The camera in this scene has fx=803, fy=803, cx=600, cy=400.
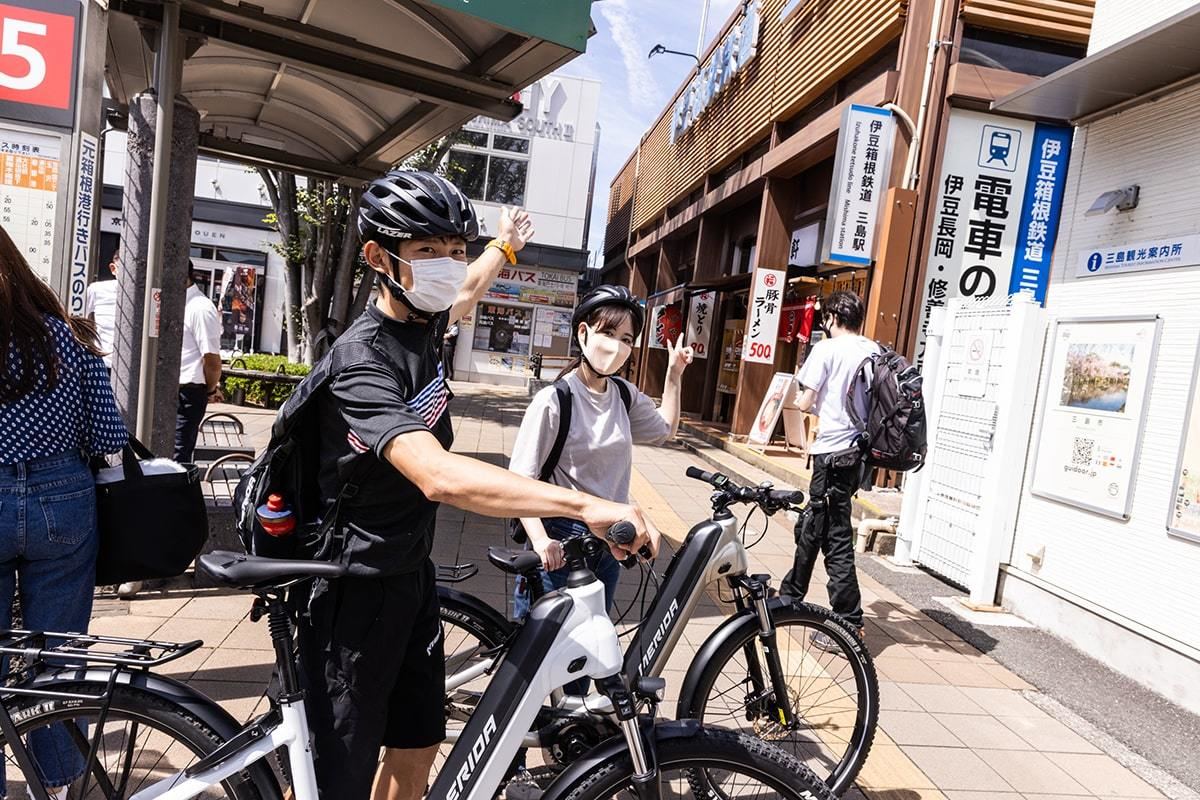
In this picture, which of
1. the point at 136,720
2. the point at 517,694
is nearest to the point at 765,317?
the point at 517,694

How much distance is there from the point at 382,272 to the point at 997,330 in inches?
201

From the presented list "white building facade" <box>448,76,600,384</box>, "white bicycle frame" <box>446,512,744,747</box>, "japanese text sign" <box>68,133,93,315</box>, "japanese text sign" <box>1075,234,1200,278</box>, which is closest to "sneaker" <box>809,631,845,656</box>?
"white bicycle frame" <box>446,512,744,747</box>

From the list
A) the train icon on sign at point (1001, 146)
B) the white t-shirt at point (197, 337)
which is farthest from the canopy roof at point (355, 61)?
the train icon on sign at point (1001, 146)

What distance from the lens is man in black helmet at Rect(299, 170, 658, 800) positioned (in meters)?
1.67

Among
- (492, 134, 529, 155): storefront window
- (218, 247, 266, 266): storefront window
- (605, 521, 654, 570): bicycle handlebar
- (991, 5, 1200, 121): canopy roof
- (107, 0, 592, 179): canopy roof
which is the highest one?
(492, 134, 529, 155): storefront window

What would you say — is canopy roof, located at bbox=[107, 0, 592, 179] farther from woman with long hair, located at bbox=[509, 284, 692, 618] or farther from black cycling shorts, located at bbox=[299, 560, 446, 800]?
black cycling shorts, located at bbox=[299, 560, 446, 800]

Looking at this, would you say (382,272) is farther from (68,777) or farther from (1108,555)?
(1108,555)

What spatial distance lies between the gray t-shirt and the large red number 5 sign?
2.40 meters

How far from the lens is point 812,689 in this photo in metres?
3.20

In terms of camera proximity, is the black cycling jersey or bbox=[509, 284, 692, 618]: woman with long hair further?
bbox=[509, 284, 692, 618]: woman with long hair

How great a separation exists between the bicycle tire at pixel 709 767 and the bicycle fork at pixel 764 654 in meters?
0.93

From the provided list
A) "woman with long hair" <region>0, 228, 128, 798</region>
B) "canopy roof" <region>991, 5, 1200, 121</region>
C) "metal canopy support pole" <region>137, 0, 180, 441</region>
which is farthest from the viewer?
"canopy roof" <region>991, 5, 1200, 121</region>

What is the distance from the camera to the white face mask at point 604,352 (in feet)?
9.24

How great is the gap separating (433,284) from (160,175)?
294cm
